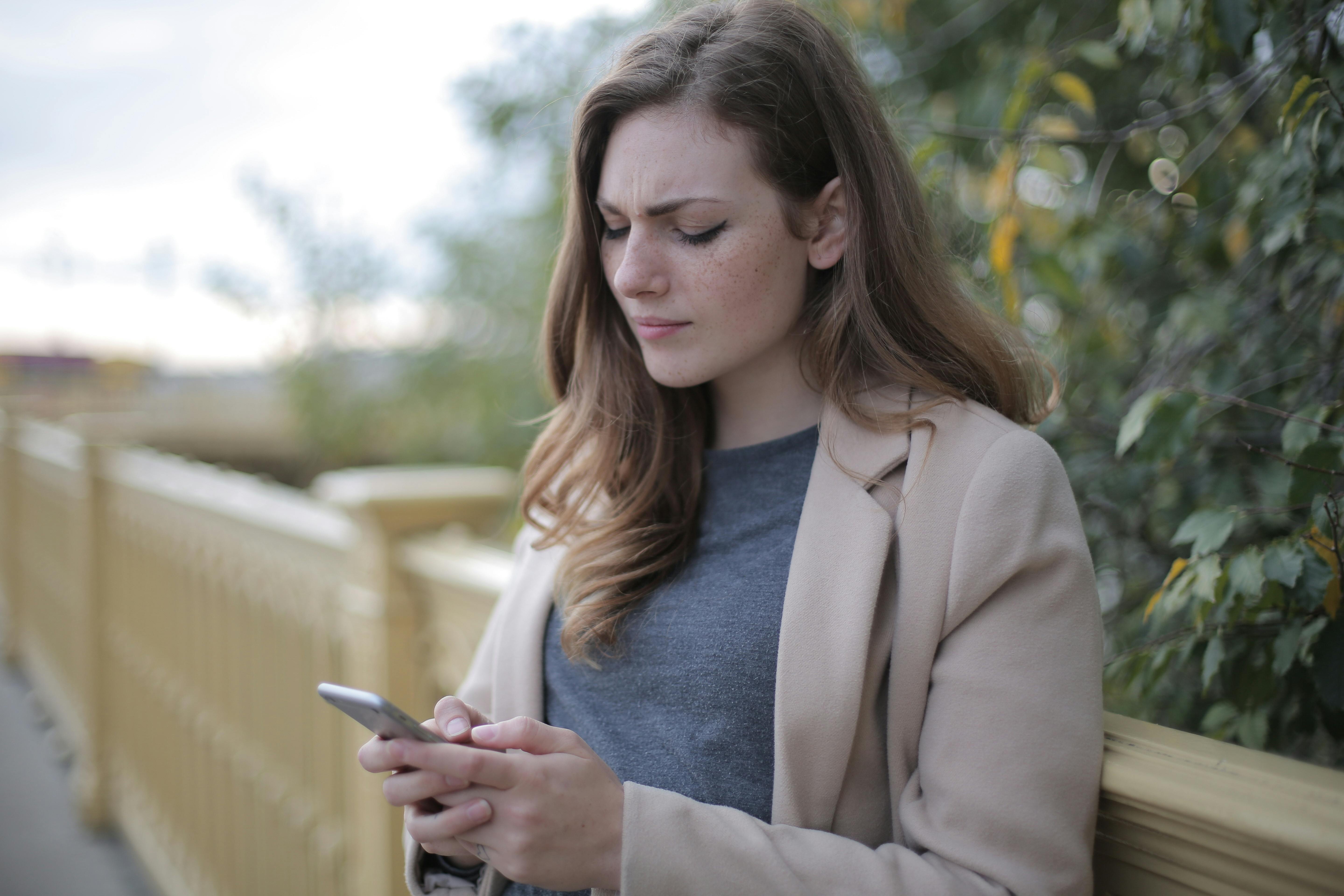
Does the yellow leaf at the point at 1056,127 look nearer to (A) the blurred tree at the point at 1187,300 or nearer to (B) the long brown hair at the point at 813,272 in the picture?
(A) the blurred tree at the point at 1187,300

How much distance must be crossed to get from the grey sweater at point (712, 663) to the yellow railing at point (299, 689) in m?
0.41

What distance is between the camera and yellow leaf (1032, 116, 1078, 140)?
187cm

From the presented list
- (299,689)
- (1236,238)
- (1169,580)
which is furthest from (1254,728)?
(299,689)

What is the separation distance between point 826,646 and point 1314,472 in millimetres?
709

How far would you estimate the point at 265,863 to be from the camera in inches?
108

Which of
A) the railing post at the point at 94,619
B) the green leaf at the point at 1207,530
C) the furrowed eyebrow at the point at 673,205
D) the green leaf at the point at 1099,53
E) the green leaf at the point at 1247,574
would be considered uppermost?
the green leaf at the point at 1099,53

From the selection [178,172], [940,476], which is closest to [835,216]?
[940,476]

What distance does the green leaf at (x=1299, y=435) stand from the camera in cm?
119

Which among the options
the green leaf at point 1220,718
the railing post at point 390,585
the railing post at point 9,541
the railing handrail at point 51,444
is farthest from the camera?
the railing post at point 9,541

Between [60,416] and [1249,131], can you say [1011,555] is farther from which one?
[60,416]

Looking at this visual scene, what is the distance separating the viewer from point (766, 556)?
1.20m

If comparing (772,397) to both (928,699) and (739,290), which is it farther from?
(928,699)

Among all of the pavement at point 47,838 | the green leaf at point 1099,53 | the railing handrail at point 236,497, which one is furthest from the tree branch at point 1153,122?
the pavement at point 47,838

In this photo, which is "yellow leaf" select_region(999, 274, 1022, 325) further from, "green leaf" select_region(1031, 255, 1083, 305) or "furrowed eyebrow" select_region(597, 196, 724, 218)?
"furrowed eyebrow" select_region(597, 196, 724, 218)
